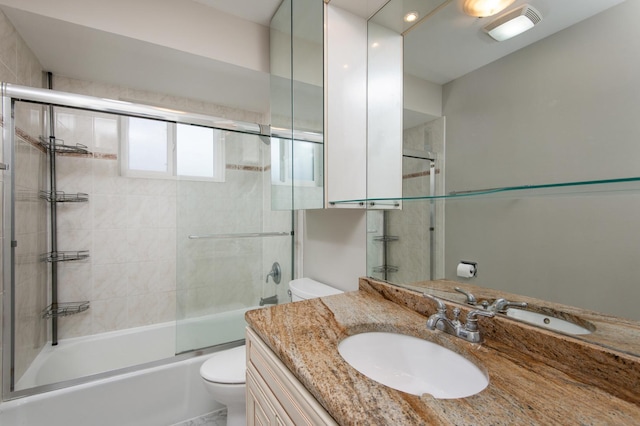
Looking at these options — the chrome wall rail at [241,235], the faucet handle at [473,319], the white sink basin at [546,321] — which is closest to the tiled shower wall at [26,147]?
the chrome wall rail at [241,235]

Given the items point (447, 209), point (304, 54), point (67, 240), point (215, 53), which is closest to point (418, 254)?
point (447, 209)

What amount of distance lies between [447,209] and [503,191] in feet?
0.68

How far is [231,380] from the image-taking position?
4.35 feet

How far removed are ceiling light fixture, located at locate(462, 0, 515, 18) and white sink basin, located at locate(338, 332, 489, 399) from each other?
39.9 inches

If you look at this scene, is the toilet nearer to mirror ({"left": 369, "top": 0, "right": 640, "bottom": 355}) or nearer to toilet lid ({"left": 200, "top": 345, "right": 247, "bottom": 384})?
toilet lid ({"left": 200, "top": 345, "right": 247, "bottom": 384})

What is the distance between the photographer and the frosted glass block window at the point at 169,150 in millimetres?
1792

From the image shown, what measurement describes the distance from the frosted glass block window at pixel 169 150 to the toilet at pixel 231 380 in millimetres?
1083

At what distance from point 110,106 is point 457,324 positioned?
1.92m

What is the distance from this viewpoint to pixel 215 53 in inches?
67.2

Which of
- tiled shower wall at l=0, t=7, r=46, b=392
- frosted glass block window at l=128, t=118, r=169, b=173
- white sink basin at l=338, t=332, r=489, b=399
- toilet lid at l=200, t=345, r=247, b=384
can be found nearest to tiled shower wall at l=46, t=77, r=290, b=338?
frosted glass block window at l=128, t=118, r=169, b=173

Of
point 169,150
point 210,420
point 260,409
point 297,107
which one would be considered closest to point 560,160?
point 260,409

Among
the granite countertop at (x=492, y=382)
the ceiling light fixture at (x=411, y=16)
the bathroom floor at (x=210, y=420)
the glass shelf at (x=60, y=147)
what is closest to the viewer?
the granite countertop at (x=492, y=382)

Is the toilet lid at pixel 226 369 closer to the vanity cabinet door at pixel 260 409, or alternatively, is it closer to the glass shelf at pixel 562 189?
the vanity cabinet door at pixel 260 409

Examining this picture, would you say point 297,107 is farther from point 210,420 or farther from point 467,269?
point 210,420
